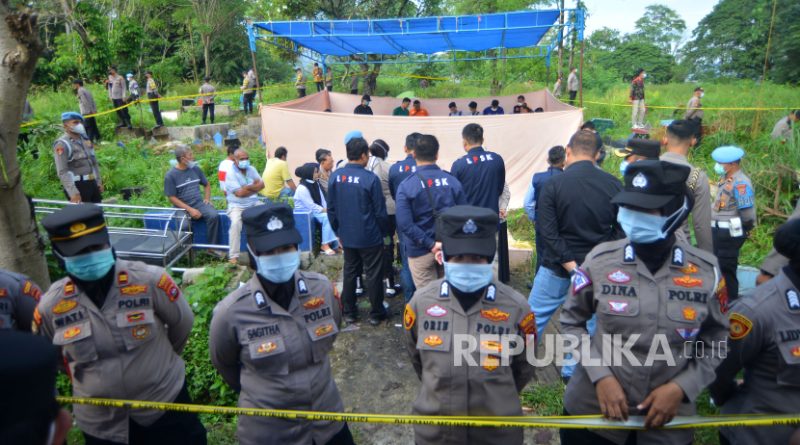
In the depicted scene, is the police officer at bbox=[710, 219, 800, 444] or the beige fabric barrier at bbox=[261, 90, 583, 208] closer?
the police officer at bbox=[710, 219, 800, 444]

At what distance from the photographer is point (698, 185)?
11.9 feet

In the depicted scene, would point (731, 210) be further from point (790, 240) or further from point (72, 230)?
point (72, 230)

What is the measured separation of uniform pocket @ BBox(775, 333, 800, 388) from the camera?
2.07 metres

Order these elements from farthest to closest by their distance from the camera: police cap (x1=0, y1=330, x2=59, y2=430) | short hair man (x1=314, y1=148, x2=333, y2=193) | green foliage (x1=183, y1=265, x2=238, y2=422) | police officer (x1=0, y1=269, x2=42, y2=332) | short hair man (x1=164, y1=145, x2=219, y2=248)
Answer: short hair man (x1=314, y1=148, x2=333, y2=193) → short hair man (x1=164, y1=145, x2=219, y2=248) → green foliage (x1=183, y1=265, x2=238, y2=422) → police officer (x1=0, y1=269, x2=42, y2=332) → police cap (x1=0, y1=330, x2=59, y2=430)

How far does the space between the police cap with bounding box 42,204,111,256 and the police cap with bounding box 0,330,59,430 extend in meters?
1.08

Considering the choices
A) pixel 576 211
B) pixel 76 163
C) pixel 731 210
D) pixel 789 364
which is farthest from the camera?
pixel 76 163

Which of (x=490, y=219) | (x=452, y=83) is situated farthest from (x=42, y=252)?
(x=452, y=83)

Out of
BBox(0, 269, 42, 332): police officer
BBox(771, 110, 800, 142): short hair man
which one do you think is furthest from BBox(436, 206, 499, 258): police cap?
BBox(771, 110, 800, 142): short hair man

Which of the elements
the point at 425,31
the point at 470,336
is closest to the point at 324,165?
the point at 470,336

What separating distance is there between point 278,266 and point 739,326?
83.4 inches

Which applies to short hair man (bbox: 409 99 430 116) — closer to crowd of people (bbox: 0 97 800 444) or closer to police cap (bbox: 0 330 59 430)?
crowd of people (bbox: 0 97 800 444)

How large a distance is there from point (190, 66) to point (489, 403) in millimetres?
28294

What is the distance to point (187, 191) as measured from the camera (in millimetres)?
6332

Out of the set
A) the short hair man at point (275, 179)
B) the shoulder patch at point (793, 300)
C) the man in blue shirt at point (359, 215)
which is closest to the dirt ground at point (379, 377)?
the man in blue shirt at point (359, 215)
